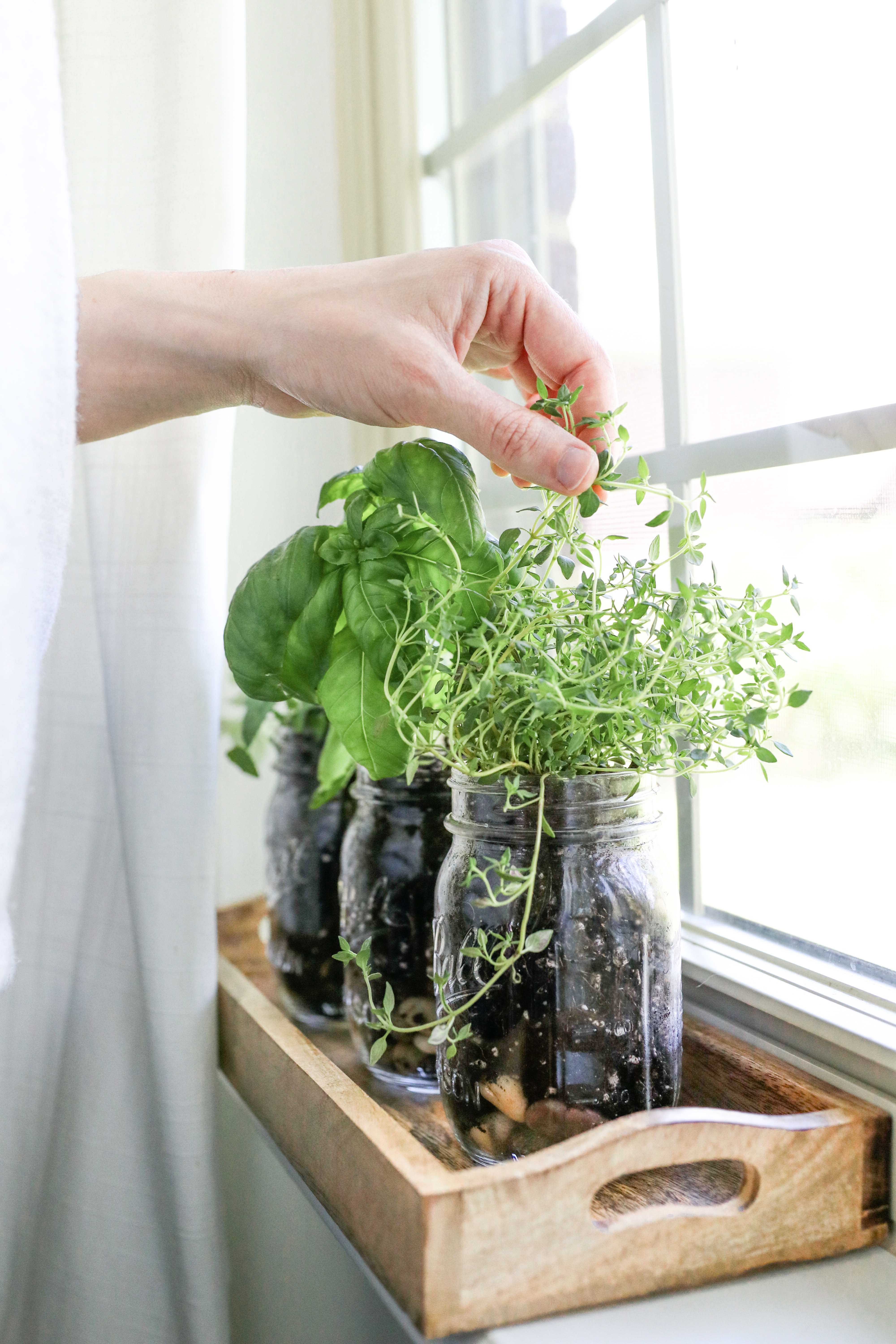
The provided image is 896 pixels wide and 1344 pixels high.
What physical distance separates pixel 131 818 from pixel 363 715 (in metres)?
0.29

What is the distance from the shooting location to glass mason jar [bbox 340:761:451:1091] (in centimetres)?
66

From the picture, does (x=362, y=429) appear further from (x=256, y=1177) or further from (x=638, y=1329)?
(x=638, y=1329)

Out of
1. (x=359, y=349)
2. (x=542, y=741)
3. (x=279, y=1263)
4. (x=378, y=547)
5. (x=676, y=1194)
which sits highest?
(x=359, y=349)

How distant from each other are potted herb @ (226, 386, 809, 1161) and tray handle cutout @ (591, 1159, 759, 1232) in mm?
36

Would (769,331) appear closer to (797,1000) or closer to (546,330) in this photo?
(546,330)

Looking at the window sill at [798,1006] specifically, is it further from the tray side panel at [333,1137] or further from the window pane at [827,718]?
the tray side panel at [333,1137]

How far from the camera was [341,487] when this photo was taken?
659 mm

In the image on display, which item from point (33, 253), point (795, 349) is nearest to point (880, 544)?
point (795, 349)

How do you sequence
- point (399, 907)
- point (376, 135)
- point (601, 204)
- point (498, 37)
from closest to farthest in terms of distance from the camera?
point (399, 907) < point (601, 204) < point (498, 37) < point (376, 135)

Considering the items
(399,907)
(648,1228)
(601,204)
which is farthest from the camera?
(601,204)

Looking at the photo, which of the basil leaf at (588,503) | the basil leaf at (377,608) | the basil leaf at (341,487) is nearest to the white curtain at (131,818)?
the basil leaf at (341,487)

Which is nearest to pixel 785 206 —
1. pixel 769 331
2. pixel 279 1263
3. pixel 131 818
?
pixel 769 331

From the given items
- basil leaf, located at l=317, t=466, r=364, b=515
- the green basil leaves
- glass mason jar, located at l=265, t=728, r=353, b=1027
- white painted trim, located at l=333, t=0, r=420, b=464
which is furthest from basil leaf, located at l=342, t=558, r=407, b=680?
white painted trim, located at l=333, t=0, r=420, b=464

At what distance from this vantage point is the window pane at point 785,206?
1.88 feet
